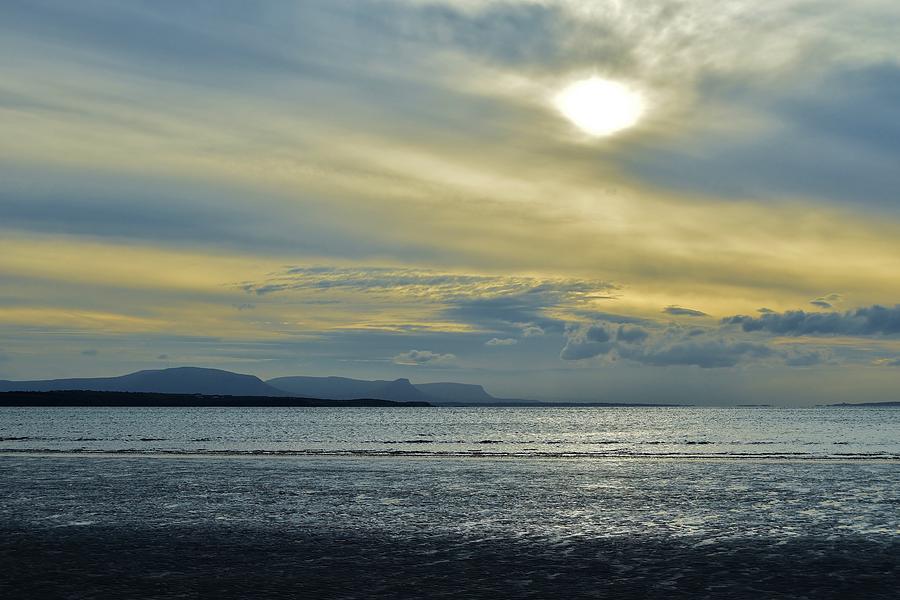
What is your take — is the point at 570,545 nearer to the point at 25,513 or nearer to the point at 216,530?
the point at 216,530

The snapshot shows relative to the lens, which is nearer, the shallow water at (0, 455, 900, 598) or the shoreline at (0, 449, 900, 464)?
the shallow water at (0, 455, 900, 598)

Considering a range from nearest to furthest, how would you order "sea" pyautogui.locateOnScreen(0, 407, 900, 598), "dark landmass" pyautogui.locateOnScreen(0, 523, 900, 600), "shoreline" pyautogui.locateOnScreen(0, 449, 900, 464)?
"dark landmass" pyautogui.locateOnScreen(0, 523, 900, 600) → "sea" pyautogui.locateOnScreen(0, 407, 900, 598) → "shoreline" pyautogui.locateOnScreen(0, 449, 900, 464)

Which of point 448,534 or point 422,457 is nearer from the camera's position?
point 448,534

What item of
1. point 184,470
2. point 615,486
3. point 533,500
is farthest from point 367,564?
point 184,470

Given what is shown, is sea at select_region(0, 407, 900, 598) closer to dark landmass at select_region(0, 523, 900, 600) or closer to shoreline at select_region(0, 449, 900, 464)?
dark landmass at select_region(0, 523, 900, 600)

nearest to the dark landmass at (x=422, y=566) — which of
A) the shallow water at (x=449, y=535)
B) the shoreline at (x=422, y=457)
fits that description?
the shallow water at (x=449, y=535)

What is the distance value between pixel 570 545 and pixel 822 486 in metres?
20.9

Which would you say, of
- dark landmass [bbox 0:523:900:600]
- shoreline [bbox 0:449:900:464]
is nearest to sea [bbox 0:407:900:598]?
dark landmass [bbox 0:523:900:600]

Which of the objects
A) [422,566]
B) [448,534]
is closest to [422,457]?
[448,534]

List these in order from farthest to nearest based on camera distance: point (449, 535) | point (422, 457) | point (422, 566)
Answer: point (422, 457)
point (449, 535)
point (422, 566)

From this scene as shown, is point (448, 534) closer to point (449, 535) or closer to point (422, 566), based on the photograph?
point (449, 535)

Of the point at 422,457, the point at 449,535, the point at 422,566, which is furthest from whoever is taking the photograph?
the point at 422,457

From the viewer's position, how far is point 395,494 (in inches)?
1346

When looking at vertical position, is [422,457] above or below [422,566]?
below
